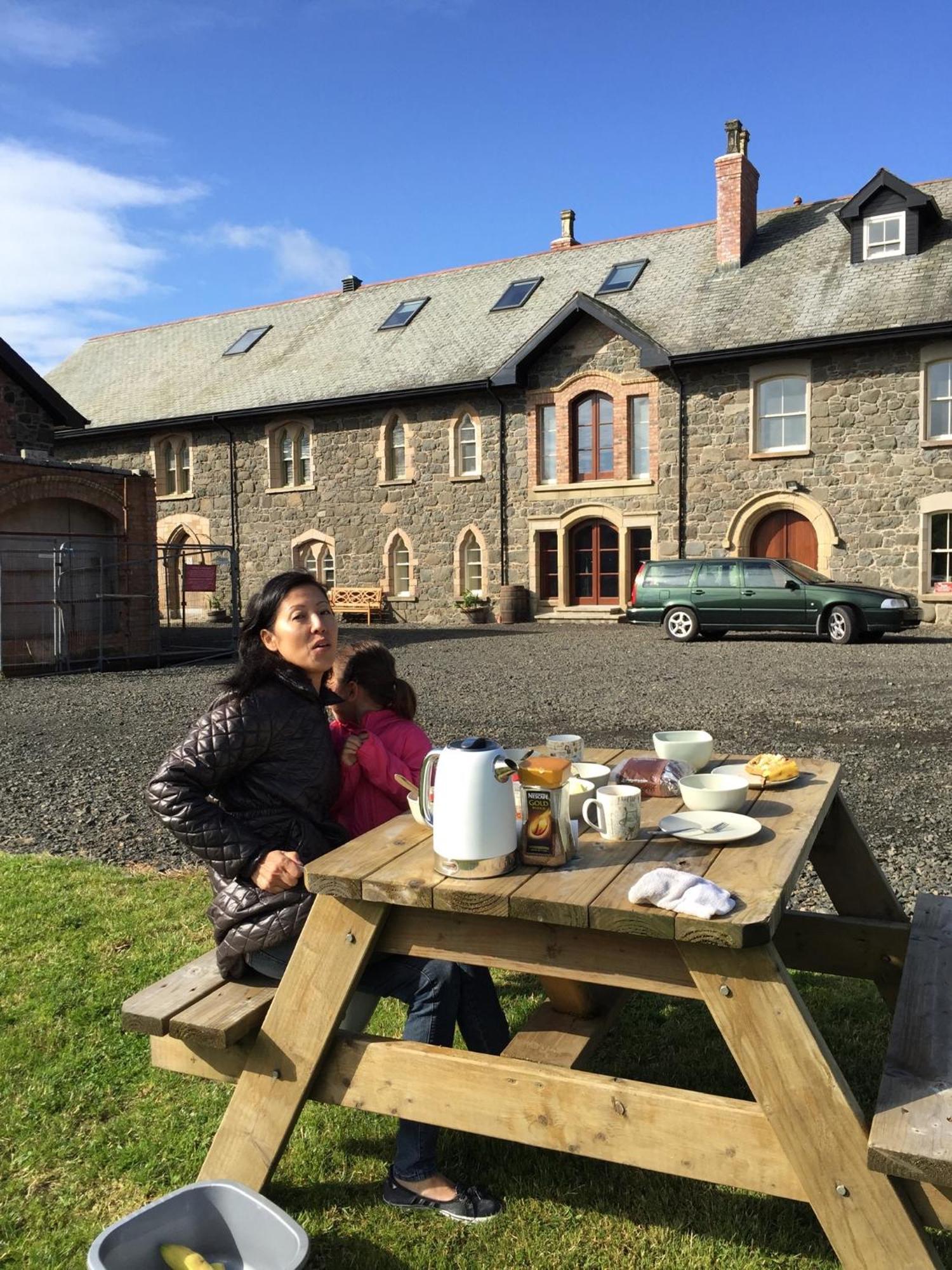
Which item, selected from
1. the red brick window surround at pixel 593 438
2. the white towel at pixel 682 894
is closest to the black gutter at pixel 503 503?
the red brick window surround at pixel 593 438

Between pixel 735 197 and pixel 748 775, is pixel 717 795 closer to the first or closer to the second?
pixel 748 775

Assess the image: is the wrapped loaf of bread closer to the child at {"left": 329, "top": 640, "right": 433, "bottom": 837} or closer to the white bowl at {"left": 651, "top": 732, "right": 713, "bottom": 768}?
the white bowl at {"left": 651, "top": 732, "right": 713, "bottom": 768}

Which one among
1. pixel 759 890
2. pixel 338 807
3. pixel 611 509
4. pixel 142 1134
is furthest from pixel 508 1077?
pixel 611 509

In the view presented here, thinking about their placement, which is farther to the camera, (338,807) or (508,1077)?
(338,807)

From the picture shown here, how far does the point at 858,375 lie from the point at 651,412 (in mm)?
4345

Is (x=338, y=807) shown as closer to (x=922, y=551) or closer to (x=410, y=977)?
(x=410, y=977)

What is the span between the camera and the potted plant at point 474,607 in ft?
79.8

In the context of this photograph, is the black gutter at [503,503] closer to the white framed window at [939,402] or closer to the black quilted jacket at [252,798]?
the white framed window at [939,402]

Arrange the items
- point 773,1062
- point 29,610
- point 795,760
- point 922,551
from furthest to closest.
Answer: point 922,551
point 29,610
point 795,760
point 773,1062

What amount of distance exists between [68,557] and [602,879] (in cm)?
1479

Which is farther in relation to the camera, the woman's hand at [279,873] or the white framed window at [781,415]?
the white framed window at [781,415]

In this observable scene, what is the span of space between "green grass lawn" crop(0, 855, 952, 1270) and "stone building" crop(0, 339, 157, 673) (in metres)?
12.0

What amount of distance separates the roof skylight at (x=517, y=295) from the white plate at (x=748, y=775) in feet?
79.1

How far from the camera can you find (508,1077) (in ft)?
7.65
